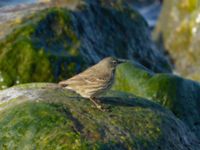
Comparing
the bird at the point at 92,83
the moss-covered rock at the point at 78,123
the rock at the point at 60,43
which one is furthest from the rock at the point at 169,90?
the bird at the point at 92,83

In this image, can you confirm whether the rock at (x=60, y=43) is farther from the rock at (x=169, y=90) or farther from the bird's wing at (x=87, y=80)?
the bird's wing at (x=87, y=80)

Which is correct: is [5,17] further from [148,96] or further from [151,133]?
[151,133]

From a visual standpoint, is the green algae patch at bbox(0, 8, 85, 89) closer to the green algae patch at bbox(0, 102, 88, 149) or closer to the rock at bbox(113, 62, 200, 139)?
the rock at bbox(113, 62, 200, 139)

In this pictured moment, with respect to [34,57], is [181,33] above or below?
below

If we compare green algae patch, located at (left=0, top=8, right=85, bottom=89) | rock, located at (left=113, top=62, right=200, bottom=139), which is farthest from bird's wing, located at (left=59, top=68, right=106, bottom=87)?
green algae patch, located at (left=0, top=8, right=85, bottom=89)

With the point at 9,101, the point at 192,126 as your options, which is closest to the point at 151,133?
the point at 9,101

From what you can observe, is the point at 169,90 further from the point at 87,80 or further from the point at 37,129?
the point at 37,129

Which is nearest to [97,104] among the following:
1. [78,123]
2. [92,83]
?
[92,83]
